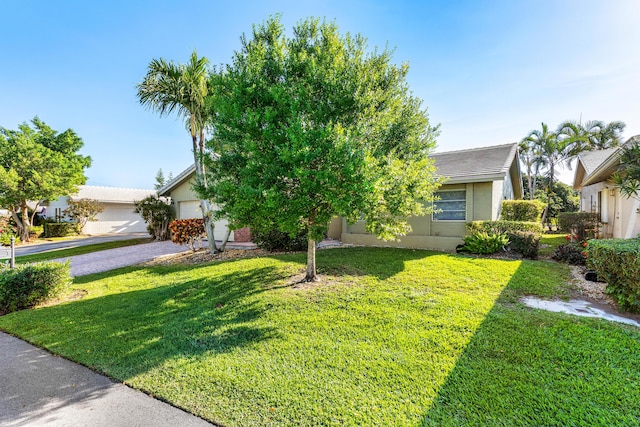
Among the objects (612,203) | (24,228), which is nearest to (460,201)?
(612,203)

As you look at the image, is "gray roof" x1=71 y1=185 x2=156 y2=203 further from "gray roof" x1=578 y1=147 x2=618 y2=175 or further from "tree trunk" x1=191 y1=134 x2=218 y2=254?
"gray roof" x1=578 y1=147 x2=618 y2=175

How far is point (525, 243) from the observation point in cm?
953

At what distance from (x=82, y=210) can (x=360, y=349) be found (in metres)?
29.1

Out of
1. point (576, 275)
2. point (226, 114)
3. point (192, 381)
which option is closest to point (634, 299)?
point (576, 275)

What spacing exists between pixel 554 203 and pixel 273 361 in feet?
115

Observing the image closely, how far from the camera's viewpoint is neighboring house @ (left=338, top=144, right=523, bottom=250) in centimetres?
1169

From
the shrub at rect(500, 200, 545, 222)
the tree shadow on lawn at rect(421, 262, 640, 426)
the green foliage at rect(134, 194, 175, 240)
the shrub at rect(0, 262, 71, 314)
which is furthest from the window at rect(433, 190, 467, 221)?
the green foliage at rect(134, 194, 175, 240)

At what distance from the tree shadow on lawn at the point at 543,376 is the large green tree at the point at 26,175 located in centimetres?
2867

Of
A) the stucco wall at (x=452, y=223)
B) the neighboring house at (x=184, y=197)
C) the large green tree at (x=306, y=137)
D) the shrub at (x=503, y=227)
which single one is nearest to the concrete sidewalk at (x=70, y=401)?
the large green tree at (x=306, y=137)

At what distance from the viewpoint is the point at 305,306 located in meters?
5.61

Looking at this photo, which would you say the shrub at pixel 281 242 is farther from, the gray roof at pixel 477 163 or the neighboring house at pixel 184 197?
the neighboring house at pixel 184 197

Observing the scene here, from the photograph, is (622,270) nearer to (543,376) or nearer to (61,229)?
(543,376)

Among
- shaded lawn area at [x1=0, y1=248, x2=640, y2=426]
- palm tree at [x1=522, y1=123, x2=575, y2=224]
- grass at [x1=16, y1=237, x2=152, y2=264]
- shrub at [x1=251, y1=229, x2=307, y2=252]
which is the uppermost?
palm tree at [x1=522, y1=123, x2=575, y2=224]

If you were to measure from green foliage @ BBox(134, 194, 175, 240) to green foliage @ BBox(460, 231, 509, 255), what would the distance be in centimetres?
1795
